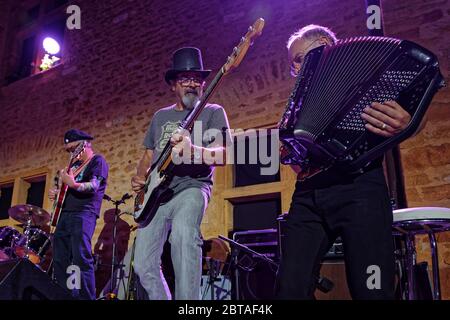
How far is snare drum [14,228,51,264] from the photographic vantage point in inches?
212

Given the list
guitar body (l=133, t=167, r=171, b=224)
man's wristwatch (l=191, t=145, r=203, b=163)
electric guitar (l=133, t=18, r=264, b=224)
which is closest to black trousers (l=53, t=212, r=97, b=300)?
electric guitar (l=133, t=18, r=264, b=224)

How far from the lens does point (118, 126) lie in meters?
6.78

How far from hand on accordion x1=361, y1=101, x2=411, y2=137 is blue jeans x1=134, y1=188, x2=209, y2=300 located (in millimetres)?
1218

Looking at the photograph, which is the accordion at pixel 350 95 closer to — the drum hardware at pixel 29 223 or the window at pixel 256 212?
the window at pixel 256 212

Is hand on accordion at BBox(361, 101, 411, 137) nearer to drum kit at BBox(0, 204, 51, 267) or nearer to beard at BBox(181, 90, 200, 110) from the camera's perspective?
beard at BBox(181, 90, 200, 110)

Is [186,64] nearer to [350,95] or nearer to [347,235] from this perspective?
[350,95]

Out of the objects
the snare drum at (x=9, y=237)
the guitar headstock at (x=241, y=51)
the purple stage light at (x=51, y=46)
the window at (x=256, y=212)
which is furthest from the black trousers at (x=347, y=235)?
the purple stage light at (x=51, y=46)

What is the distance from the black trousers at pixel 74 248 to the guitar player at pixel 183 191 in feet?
5.77

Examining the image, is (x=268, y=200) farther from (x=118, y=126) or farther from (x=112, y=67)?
(x=112, y=67)

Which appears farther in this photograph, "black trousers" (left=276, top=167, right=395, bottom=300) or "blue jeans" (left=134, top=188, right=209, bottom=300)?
"blue jeans" (left=134, top=188, right=209, bottom=300)

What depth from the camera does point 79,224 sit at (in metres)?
4.46

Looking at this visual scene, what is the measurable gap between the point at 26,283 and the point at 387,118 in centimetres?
163

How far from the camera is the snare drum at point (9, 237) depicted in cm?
593

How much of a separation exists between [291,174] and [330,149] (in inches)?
127
